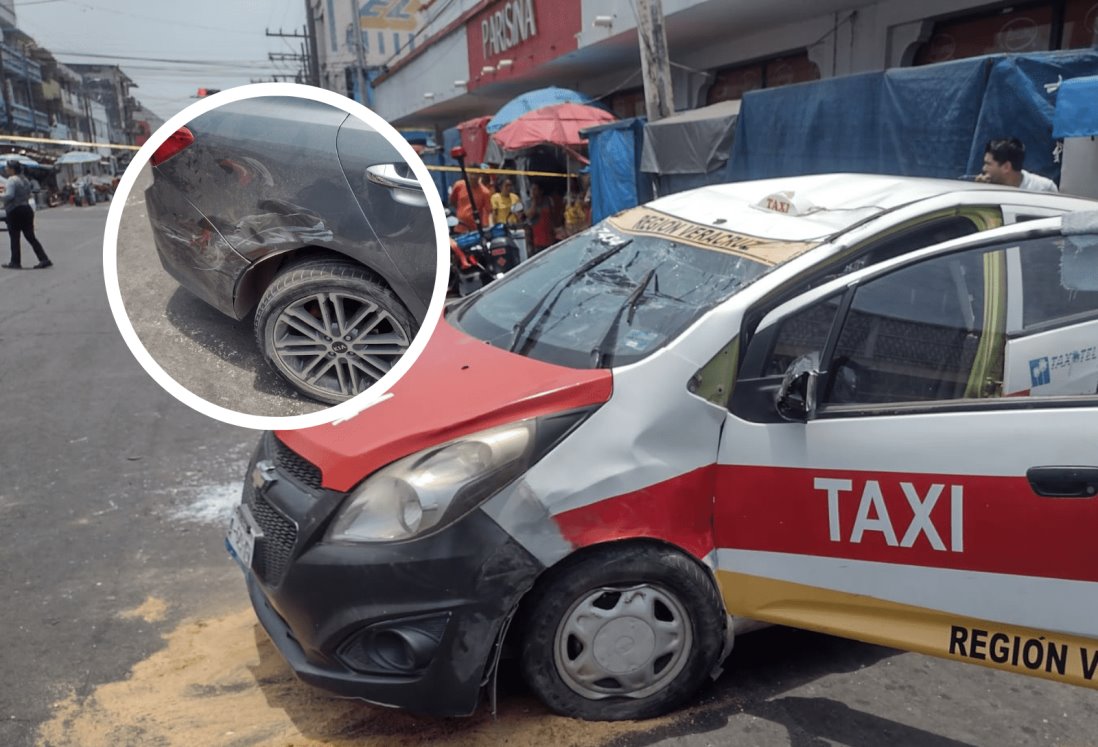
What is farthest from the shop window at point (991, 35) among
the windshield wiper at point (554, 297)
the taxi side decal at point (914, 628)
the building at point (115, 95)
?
the building at point (115, 95)

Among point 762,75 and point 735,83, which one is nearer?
point 762,75

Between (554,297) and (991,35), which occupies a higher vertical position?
(991,35)

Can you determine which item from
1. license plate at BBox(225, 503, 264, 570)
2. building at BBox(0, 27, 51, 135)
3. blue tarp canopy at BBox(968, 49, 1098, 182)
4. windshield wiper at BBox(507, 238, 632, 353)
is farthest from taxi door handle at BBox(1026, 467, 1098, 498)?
building at BBox(0, 27, 51, 135)

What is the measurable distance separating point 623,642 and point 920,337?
1.39 metres

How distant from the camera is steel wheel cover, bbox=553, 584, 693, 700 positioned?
2832 millimetres

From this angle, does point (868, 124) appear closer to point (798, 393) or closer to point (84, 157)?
point (798, 393)

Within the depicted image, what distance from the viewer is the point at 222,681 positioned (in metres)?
3.29

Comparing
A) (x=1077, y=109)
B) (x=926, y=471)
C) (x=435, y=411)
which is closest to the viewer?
(x=926, y=471)

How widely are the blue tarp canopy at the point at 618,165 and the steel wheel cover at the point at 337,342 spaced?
10.8 metres

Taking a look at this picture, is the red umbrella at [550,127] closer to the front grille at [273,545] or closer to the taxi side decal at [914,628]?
the front grille at [273,545]

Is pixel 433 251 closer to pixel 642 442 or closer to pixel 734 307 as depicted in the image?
pixel 642 442

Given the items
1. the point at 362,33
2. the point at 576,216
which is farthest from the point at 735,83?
the point at 362,33

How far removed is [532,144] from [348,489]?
431 inches

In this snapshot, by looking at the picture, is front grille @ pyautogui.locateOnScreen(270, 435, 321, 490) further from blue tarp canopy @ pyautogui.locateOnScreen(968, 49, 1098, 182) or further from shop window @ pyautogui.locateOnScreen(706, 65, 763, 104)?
shop window @ pyautogui.locateOnScreen(706, 65, 763, 104)
